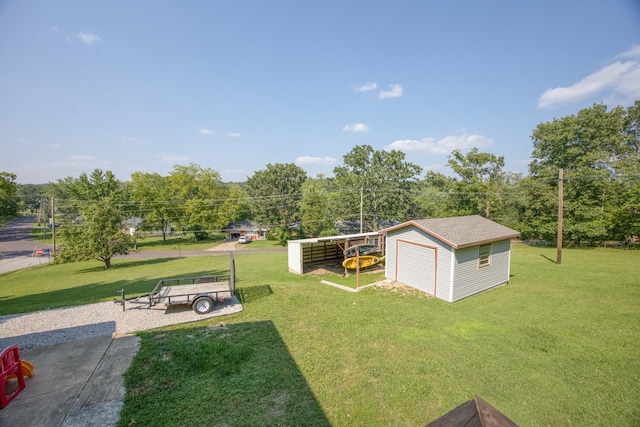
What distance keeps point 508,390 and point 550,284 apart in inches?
423

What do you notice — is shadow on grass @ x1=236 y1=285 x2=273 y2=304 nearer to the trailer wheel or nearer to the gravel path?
the gravel path

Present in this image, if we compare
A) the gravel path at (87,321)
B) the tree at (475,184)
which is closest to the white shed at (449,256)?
the gravel path at (87,321)

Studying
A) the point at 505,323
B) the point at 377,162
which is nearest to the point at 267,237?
the point at 377,162

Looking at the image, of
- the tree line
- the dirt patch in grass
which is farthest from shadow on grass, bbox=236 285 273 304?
the tree line

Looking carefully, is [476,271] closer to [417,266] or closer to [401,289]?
[417,266]

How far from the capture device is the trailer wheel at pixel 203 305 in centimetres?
848

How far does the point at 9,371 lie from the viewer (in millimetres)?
4770

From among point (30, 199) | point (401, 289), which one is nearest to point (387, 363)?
point (401, 289)

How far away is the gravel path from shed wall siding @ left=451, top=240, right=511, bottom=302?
29.4 feet

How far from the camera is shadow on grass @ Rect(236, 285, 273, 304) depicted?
10.0 m

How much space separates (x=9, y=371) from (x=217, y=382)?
144 inches

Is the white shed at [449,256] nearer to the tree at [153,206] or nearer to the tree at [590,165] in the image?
the tree at [590,165]

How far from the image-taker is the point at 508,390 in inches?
214

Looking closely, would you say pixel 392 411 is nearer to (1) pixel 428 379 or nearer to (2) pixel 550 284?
(1) pixel 428 379
